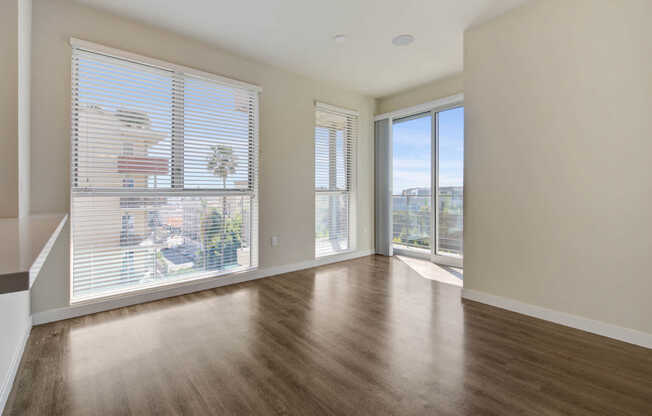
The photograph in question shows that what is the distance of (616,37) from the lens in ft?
7.55

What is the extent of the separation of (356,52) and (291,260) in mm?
2701

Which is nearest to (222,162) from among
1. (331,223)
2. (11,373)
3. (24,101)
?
(24,101)

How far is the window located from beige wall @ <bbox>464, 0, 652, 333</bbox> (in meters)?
2.12

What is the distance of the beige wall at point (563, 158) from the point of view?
224cm

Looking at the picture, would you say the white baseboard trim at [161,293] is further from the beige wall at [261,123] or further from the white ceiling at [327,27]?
the white ceiling at [327,27]

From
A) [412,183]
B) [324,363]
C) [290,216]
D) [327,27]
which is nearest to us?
[324,363]

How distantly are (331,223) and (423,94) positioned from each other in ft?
7.86

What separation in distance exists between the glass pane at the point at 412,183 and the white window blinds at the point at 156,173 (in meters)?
2.54

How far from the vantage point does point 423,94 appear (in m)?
4.77

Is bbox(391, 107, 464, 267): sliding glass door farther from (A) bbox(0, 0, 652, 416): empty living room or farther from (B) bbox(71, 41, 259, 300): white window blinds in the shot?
(B) bbox(71, 41, 259, 300): white window blinds

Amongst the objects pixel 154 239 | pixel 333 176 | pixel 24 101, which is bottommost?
pixel 154 239

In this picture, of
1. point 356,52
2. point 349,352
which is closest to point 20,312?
point 349,352

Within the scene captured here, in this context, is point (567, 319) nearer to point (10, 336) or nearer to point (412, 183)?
point (412, 183)

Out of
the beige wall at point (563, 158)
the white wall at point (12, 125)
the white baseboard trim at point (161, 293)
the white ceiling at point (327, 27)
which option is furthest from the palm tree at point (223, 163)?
the beige wall at point (563, 158)
